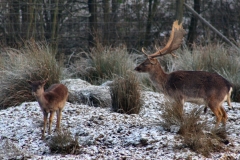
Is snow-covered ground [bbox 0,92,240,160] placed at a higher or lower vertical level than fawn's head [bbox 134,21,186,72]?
lower

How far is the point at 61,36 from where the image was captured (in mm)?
13117

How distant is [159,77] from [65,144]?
2.31 meters

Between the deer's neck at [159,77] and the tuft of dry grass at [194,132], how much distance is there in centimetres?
105

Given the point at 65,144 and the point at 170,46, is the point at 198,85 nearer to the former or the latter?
the point at 170,46

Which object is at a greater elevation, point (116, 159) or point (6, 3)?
point (6, 3)

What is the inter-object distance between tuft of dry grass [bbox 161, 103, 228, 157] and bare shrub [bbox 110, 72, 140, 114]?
1089mm

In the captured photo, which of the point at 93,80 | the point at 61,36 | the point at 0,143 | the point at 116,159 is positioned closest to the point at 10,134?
the point at 0,143

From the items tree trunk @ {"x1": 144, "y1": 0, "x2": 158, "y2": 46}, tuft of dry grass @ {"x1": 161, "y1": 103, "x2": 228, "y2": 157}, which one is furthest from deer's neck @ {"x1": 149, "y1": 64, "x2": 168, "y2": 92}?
tree trunk @ {"x1": 144, "y1": 0, "x2": 158, "y2": 46}

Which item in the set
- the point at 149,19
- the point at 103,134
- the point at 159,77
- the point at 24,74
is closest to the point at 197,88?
the point at 159,77

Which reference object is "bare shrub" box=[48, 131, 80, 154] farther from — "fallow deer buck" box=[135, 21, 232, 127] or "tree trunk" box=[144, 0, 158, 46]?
"tree trunk" box=[144, 0, 158, 46]

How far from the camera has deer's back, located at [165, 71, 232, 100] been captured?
22.6 feet

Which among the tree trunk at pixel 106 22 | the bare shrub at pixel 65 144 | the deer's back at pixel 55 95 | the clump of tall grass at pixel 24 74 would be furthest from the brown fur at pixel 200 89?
the tree trunk at pixel 106 22

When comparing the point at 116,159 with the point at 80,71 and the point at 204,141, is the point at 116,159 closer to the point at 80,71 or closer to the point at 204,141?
the point at 204,141

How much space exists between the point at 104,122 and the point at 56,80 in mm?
2106
